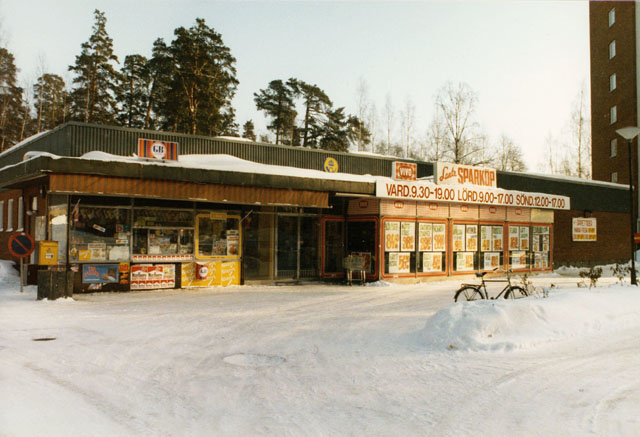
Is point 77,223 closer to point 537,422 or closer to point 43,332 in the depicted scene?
point 43,332

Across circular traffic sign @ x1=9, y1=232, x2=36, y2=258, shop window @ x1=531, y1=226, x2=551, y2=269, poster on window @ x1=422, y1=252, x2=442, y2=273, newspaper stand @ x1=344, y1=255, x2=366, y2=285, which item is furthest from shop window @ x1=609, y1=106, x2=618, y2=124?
circular traffic sign @ x1=9, y1=232, x2=36, y2=258

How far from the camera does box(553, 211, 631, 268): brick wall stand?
87.9ft

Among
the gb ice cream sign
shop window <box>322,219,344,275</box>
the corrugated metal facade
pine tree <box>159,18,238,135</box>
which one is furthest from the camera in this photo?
pine tree <box>159,18,238,135</box>

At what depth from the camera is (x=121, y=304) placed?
41.2 ft

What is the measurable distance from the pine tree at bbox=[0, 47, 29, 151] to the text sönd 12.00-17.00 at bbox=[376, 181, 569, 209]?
114 ft

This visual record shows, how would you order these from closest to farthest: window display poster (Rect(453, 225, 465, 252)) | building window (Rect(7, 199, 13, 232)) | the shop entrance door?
1. the shop entrance door
2. building window (Rect(7, 199, 13, 232))
3. window display poster (Rect(453, 225, 465, 252))

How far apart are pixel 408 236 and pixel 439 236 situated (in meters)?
1.78

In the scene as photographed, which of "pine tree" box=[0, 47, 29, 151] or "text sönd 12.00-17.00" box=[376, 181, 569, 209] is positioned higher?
"pine tree" box=[0, 47, 29, 151]

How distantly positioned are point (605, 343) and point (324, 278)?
38.0ft

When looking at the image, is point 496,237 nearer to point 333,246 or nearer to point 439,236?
point 439,236

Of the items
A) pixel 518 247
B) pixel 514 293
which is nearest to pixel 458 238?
pixel 518 247

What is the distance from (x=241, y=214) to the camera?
17.2 metres

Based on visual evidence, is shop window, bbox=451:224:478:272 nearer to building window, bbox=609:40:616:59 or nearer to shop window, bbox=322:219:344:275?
shop window, bbox=322:219:344:275

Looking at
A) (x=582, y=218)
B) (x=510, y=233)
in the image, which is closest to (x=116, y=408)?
(x=510, y=233)
